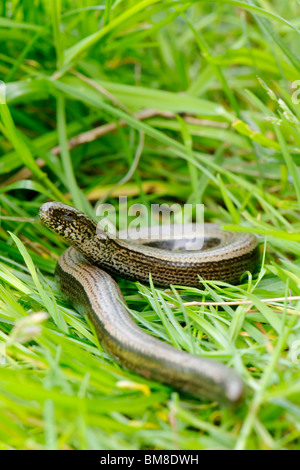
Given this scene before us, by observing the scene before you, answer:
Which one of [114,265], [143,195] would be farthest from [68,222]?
[143,195]

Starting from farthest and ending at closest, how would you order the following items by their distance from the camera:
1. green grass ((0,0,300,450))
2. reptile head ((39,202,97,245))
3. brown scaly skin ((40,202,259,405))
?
1. reptile head ((39,202,97,245))
2. brown scaly skin ((40,202,259,405))
3. green grass ((0,0,300,450))

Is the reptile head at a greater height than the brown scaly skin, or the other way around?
the reptile head

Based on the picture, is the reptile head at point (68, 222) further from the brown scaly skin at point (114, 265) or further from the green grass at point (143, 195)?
the green grass at point (143, 195)

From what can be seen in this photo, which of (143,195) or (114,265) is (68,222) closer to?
(114,265)

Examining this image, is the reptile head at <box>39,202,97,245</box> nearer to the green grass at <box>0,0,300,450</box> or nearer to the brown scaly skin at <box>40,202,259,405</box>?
the brown scaly skin at <box>40,202,259,405</box>

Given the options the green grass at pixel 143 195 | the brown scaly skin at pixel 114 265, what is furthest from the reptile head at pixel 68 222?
the green grass at pixel 143 195

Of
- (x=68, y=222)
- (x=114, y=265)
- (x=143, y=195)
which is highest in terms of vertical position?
(x=143, y=195)

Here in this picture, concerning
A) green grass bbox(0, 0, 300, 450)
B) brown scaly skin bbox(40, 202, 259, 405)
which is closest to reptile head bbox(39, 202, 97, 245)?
brown scaly skin bbox(40, 202, 259, 405)

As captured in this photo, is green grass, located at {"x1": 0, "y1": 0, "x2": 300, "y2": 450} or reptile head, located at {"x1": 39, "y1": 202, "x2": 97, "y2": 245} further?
reptile head, located at {"x1": 39, "y1": 202, "x2": 97, "y2": 245}
